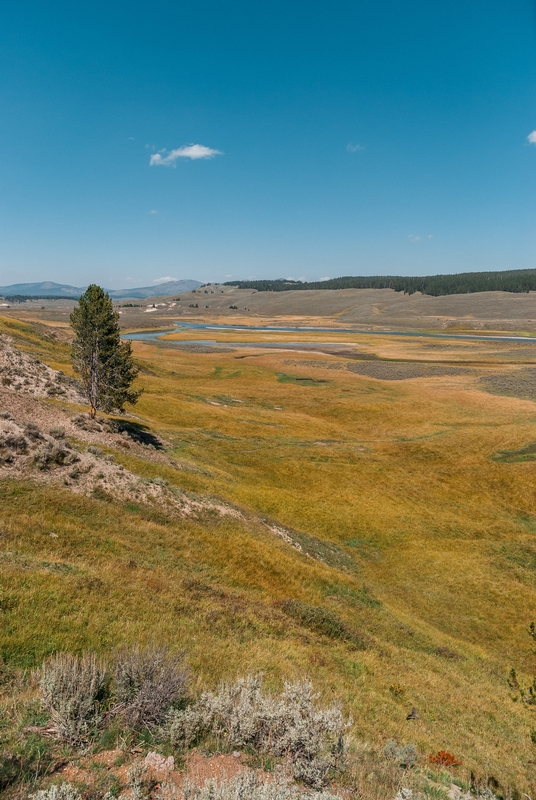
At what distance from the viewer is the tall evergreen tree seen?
132 ft

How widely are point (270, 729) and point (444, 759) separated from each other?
5926mm

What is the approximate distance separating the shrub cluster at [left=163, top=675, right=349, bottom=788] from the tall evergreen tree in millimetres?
35571

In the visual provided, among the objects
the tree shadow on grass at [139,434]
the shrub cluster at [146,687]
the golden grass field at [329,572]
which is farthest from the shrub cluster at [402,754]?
the tree shadow on grass at [139,434]

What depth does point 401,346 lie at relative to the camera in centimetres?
16650

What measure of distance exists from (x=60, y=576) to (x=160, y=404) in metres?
51.5

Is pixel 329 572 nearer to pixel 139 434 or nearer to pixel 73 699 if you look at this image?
pixel 73 699

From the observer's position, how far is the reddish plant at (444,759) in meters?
10.2

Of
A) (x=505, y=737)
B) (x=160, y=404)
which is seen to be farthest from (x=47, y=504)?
(x=160, y=404)

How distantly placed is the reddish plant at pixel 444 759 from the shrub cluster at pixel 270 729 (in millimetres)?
3682

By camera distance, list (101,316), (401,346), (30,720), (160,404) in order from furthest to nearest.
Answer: (401,346), (160,404), (101,316), (30,720)

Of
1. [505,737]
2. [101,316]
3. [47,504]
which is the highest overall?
[101,316]

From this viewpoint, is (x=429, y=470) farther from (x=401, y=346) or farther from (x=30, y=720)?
(x=401, y=346)

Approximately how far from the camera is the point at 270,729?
26.1 ft

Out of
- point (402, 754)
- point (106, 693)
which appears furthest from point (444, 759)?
point (106, 693)
